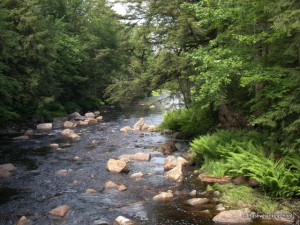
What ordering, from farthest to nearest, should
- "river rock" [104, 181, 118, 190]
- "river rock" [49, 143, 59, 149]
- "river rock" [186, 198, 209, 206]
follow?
"river rock" [49, 143, 59, 149] < "river rock" [104, 181, 118, 190] < "river rock" [186, 198, 209, 206]

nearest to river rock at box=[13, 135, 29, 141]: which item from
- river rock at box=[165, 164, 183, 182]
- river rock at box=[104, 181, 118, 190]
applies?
river rock at box=[104, 181, 118, 190]

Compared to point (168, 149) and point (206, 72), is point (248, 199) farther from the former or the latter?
point (168, 149)

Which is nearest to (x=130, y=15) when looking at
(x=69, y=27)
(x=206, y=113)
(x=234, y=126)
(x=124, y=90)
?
(x=124, y=90)

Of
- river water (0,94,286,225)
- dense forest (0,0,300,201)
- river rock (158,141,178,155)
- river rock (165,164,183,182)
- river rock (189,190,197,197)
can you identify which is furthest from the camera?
river rock (158,141,178,155)

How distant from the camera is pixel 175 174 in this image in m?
11.9

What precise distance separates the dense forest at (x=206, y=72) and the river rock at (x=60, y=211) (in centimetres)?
530

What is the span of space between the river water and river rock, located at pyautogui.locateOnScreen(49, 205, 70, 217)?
0.58 feet

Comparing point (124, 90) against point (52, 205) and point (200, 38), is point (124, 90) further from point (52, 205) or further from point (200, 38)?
point (52, 205)

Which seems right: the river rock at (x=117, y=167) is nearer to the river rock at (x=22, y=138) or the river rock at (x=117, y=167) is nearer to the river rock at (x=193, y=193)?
the river rock at (x=193, y=193)

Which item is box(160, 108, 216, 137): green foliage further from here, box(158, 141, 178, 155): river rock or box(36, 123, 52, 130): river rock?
box(36, 123, 52, 130): river rock

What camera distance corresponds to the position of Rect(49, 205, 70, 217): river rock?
873cm

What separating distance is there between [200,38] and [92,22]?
29.5m

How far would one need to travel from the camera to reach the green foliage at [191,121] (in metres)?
18.0

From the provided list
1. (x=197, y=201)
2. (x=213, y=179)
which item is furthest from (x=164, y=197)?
(x=213, y=179)
